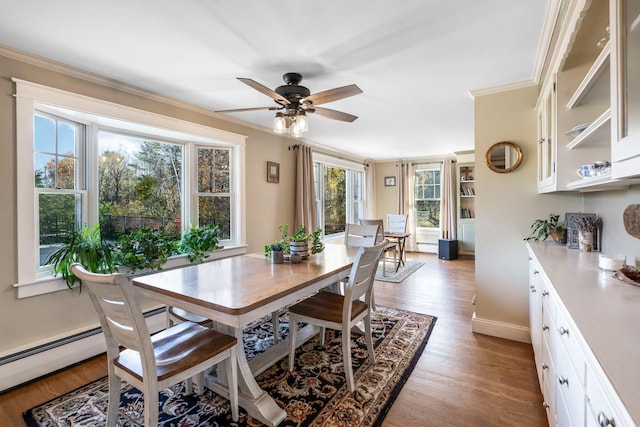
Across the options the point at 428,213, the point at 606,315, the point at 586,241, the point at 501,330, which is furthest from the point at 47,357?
the point at 428,213

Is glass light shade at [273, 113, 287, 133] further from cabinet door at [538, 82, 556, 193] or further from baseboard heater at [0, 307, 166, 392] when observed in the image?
baseboard heater at [0, 307, 166, 392]

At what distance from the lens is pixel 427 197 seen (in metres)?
7.36

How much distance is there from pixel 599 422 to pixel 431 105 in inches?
121

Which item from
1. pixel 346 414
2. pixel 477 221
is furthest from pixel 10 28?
pixel 477 221

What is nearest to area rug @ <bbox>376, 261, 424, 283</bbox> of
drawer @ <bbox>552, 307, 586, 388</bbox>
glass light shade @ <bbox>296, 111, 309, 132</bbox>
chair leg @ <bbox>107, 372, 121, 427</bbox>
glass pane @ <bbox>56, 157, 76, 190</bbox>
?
glass light shade @ <bbox>296, 111, 309, 132</bbox>

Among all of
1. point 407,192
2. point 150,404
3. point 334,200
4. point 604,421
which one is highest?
point 407,192

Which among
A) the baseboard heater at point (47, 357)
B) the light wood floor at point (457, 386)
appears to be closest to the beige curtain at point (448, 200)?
the light wood floor at point (457, 386)

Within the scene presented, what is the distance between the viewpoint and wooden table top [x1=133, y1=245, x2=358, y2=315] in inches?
58.4

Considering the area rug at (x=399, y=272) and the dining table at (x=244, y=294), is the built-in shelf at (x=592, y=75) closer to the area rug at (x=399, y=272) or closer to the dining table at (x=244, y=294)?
the dining table at (x=244, y=294)

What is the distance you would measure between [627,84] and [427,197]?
6.64 meters

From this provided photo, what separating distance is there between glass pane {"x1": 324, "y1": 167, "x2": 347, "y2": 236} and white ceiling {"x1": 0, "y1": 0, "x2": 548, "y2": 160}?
3.22 meters

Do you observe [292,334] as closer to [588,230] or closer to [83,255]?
[83,255]

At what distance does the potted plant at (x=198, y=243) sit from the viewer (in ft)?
10.4

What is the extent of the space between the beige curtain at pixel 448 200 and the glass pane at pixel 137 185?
5.64m
